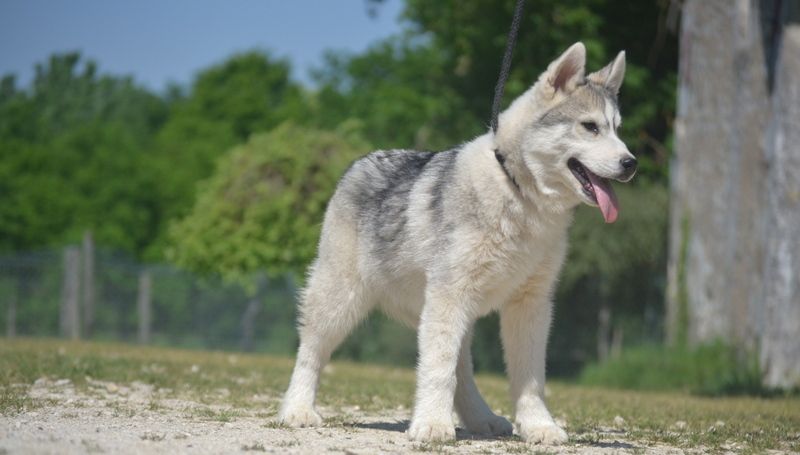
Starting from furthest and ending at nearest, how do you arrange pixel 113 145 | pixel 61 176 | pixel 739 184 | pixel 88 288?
pixel 113 145, pixel 61 176, pixel 88 288, pixel 739 184

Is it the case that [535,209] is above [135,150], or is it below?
below

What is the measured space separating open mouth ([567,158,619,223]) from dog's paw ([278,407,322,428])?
2.48 meters

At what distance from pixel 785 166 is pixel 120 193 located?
133ft

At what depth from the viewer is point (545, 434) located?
7.11 meters

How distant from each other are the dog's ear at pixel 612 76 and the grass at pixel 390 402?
2.41m

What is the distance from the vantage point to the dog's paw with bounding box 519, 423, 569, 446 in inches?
279

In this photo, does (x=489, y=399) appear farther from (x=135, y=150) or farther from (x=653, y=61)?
(x=135, y=150)

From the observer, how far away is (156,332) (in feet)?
89.6

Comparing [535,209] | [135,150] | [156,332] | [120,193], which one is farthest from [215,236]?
[135,150]

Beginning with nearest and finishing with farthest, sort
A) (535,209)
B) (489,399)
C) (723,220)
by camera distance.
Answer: (535,209) → (489,399) → (723,220)

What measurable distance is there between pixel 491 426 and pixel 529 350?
0.77 meters

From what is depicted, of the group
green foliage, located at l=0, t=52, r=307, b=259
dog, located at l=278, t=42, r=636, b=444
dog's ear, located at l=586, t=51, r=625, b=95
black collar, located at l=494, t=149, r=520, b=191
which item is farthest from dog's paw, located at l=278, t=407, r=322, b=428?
green foliage, located at l=0, t=52, r=307, b=259

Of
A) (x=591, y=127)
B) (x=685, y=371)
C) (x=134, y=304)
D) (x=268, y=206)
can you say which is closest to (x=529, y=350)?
(x=591, y=127)

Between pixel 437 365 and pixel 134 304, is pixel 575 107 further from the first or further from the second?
pixel 134 304
